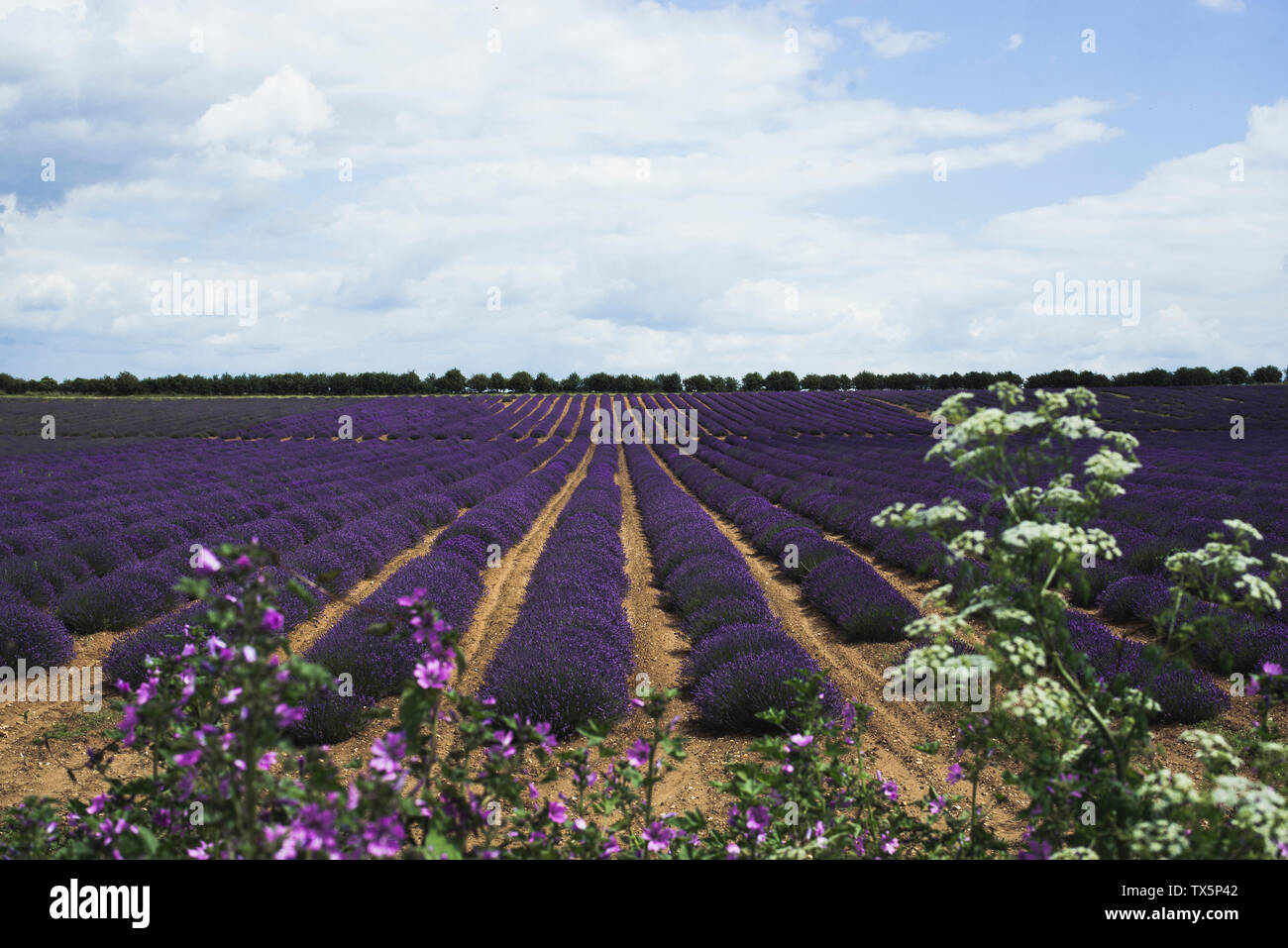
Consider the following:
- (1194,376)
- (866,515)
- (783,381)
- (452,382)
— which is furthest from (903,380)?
(866,515)

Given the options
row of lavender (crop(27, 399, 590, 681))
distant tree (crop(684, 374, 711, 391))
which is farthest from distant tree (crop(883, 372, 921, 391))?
row of lavender (crop(27, 399, 590, 681))

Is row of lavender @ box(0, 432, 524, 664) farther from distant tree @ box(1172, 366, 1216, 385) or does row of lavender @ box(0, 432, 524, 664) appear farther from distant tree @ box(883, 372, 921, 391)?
distant tree @ box(1172, 366, 1216, 385)

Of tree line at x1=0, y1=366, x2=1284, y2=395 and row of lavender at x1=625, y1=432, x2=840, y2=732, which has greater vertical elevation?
tree line at x1=0, y1=366, x2=1284, y2=395

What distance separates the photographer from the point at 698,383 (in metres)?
75.4

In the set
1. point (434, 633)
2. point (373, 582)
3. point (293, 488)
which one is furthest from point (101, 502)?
point (434, 633)

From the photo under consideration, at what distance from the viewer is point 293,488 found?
14000 millimetres

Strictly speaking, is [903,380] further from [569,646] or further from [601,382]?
[569,646]

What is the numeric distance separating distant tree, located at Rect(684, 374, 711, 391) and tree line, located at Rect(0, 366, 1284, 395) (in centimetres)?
10

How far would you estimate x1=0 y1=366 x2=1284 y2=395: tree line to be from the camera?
65.8 metres

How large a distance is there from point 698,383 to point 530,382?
17429 millimetres
